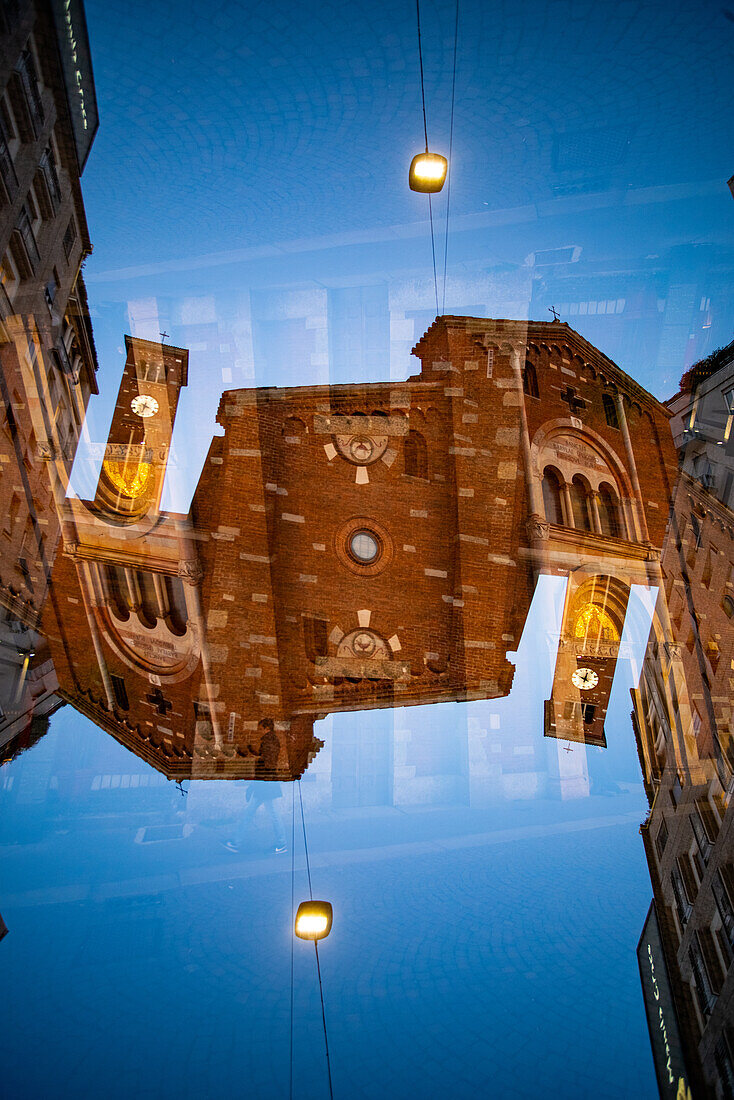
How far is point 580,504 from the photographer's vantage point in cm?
1332

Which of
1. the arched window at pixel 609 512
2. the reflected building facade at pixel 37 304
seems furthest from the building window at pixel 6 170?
the arched window at pixel 609 512

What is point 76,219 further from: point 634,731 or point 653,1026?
point 653,1026

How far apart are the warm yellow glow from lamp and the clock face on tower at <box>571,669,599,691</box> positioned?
5.45 metres

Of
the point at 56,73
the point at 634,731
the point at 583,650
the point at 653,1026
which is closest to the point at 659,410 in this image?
the point at 583,650

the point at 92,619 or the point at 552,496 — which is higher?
the point at 552,496

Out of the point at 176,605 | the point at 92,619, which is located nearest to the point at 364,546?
the point at 176,605

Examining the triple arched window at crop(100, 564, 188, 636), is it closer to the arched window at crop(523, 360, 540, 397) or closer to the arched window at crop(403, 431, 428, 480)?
the arched window at crop(403, 431, 428, 480)

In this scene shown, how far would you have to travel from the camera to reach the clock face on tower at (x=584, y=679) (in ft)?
37.0

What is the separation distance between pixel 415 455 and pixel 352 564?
253 cm

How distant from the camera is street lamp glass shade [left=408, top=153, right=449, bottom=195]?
645cm

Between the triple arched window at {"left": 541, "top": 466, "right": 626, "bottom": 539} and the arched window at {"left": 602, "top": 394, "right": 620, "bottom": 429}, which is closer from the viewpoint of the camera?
the triple arched window at {"left": 541, "top": 466, "right": 626, "bottom": 539}

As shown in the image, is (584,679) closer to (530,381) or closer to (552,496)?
(552,496)

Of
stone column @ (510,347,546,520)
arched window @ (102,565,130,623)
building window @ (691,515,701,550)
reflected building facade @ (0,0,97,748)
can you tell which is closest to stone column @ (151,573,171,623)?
arched window @ (102,565,130,623)

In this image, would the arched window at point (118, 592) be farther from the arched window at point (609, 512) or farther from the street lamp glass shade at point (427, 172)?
the arched window at point (609, 512)
